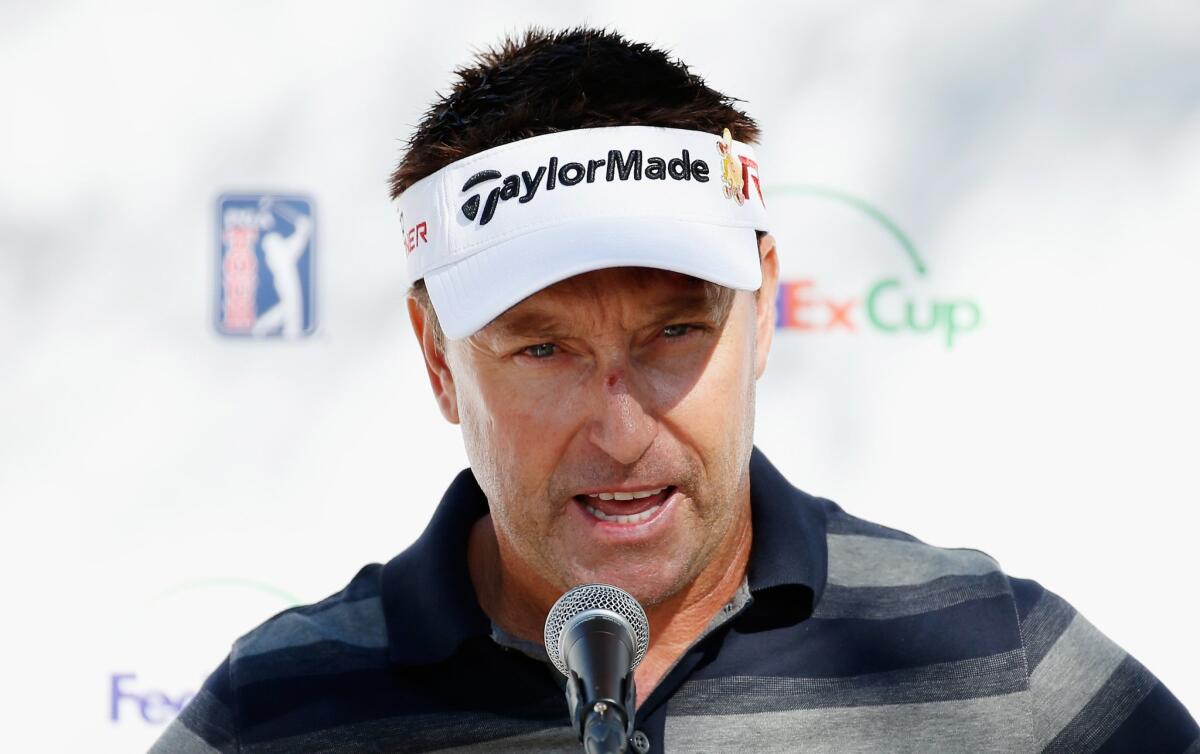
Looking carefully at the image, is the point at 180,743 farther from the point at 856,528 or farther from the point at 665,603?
the point at 856,528

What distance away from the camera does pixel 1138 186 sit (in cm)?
277

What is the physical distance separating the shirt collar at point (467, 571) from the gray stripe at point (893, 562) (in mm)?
33

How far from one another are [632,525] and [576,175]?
0.43 m

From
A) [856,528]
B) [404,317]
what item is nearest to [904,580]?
[856,528]

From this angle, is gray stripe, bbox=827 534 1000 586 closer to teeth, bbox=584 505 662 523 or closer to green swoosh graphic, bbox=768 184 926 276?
teeth, bbox=584 505 662 523

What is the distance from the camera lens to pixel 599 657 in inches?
42.4

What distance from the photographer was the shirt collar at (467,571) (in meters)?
1.76

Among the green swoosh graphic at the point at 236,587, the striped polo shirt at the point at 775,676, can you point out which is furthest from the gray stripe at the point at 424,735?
the green swoosh graphic at the point at 236,587

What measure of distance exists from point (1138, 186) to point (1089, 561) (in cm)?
77

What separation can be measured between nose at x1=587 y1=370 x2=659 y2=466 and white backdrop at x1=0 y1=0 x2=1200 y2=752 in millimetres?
1216

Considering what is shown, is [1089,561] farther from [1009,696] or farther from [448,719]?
[448,719]

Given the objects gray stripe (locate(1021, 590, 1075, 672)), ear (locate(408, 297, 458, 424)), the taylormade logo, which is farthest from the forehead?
gray stripe (locate(1021, 590, 1075, 672))

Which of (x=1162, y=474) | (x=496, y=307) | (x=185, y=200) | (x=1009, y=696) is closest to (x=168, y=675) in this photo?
(x=185, y=200)

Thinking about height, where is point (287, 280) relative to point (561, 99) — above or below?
below
